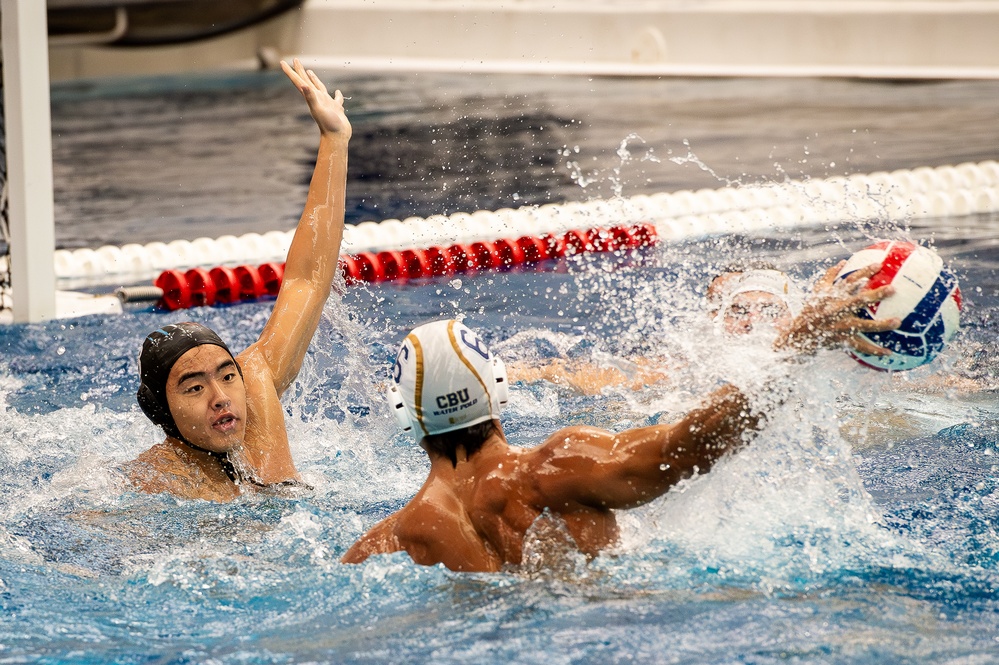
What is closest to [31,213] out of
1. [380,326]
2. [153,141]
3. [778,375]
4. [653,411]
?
[380,326]

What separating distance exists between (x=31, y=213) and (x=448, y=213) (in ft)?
10.7

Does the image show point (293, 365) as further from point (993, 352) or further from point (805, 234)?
point (805, 234)

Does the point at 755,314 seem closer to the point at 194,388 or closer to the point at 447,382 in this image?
the point at 447,382

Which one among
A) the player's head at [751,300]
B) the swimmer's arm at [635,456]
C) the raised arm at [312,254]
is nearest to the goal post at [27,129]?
the raised arm at [312,254]

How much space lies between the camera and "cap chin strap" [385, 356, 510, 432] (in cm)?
250

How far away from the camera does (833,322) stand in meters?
2.23

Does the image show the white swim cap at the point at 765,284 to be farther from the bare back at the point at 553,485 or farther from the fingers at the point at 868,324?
the bare back at the point at 553,485

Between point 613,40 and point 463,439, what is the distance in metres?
12.9

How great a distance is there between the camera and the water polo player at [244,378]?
3.31 metres

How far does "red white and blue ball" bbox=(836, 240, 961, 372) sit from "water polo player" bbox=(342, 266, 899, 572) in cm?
7

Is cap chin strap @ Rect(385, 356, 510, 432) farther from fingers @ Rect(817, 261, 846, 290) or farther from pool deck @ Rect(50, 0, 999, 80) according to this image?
pool deck @ Rect(50, 0, 999, 80)

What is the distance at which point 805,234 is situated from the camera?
7043 millimetres

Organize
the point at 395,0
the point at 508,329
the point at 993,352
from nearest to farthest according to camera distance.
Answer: the point at 993,352
the point at 508,329
the point at 395,0

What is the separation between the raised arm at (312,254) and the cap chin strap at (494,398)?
1.18 metres
